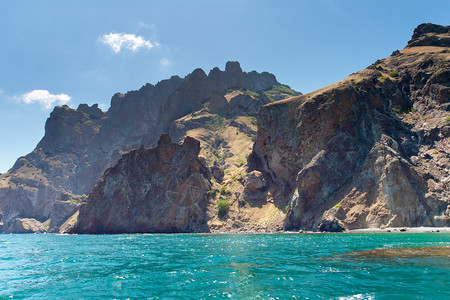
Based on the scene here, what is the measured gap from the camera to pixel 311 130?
4077 inches

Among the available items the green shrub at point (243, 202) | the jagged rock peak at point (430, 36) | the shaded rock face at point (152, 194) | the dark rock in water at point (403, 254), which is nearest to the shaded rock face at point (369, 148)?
the jagged rock peak at point (430, 36)

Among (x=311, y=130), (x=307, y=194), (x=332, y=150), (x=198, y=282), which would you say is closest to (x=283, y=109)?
(x=311, y=130)

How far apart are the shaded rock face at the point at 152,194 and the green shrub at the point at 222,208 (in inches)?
234

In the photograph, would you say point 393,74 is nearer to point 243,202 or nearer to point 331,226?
point 331,226

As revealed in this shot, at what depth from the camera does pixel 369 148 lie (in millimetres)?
91938

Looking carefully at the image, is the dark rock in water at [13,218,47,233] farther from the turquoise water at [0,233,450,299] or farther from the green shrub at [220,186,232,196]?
the turquoise water at [0,233,450,299]

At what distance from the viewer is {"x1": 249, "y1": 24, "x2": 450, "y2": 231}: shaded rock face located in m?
75.7

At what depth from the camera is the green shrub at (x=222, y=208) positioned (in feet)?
388

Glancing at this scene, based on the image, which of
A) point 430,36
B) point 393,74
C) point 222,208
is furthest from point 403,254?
point 430,36

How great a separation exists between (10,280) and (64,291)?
24.8 feet

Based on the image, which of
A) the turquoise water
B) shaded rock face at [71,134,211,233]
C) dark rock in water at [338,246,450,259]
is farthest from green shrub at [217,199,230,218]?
the turquoise water

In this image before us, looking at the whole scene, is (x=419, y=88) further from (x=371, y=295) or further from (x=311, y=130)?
(x=371, y=295)

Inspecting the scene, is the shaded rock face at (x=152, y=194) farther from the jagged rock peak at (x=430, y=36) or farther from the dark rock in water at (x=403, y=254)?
the jagged rock peak at (x=430, y=36)

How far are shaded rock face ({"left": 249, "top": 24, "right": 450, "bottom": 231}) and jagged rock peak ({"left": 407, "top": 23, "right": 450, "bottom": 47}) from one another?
1.09 metres
